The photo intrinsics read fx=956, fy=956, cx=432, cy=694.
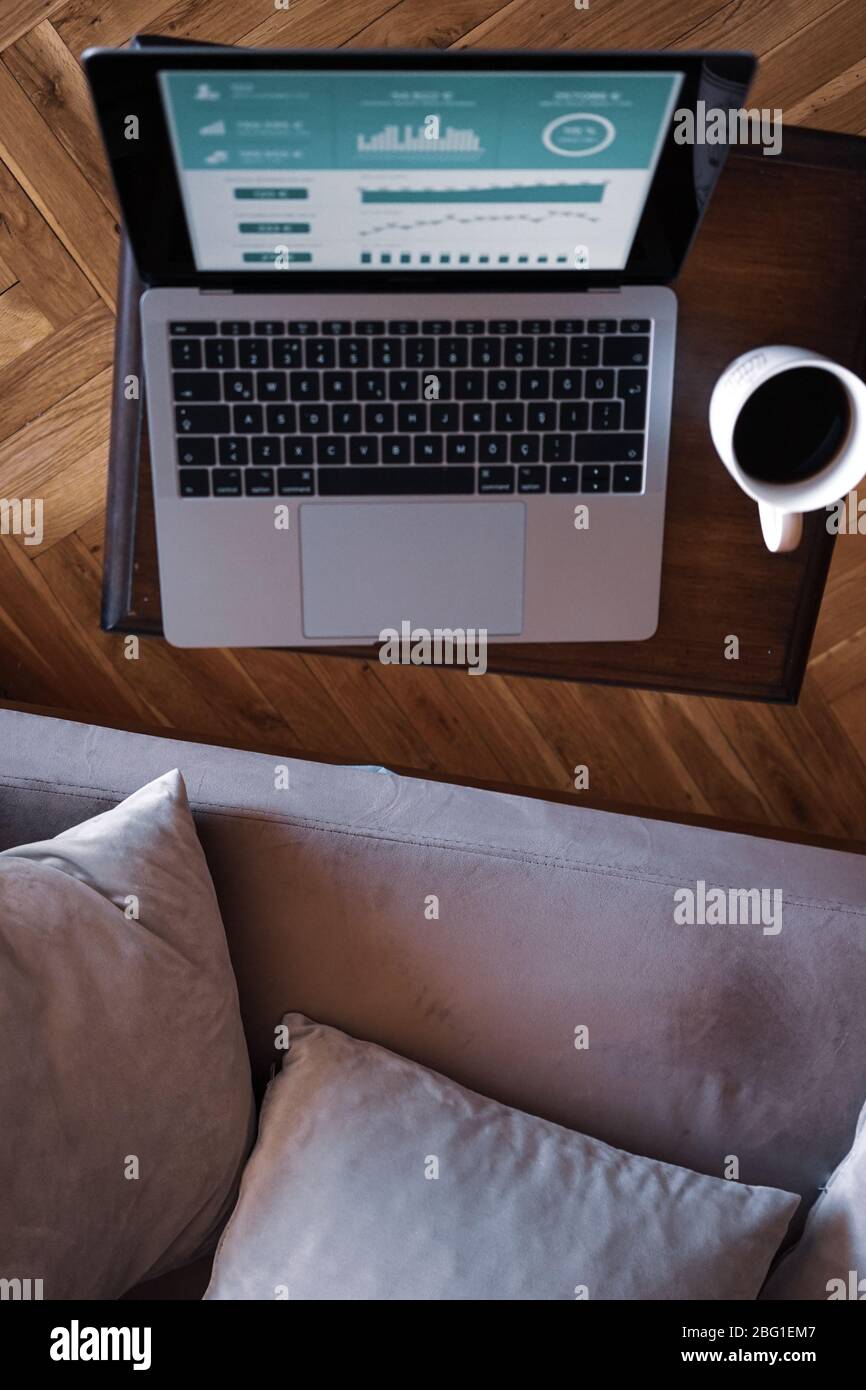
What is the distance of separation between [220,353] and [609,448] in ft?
1.05

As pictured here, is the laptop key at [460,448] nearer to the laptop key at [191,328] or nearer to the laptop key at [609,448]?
the laptop key at [609,448]

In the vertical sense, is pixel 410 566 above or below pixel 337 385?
below

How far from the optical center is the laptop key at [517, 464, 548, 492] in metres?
0.78

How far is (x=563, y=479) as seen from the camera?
0.78 m

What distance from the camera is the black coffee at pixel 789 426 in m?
0.72

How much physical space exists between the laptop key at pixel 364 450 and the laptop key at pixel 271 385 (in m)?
0.07

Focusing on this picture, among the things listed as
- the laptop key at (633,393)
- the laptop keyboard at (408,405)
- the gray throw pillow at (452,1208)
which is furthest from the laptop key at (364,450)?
the gray throw pillow at (452,1208)

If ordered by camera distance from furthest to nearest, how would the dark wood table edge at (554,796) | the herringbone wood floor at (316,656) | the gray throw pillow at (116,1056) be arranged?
the herringbone wood floor at (316,656) < the dark wood table edge at (554,796) < the gray throw pillow at (116,1056)

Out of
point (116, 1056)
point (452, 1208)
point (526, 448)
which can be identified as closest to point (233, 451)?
point (526, 448)

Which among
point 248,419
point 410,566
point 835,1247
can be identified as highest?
point 248,419

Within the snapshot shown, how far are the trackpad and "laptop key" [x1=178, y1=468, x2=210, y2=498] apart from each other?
0.08 m

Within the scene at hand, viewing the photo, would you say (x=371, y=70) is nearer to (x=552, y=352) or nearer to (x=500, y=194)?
(x=500, y=194)

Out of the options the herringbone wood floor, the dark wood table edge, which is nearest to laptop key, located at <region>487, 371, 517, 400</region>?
the dark wood table edge
